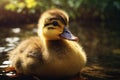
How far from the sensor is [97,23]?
278 inches

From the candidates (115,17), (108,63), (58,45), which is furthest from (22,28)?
(58,45)

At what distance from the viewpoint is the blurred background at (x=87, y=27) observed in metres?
4.06

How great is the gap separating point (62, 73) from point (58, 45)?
10.4 inches

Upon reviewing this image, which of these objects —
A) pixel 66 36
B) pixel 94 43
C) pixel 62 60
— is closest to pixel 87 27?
pixel 94 43

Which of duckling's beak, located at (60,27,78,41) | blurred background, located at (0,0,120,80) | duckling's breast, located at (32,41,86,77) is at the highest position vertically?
blurred background, located at (0,0,120,80)

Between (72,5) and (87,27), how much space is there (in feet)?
1.57

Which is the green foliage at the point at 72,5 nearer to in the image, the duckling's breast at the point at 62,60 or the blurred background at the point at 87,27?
the blurred background at the point at 87,27

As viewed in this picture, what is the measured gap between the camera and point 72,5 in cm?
682

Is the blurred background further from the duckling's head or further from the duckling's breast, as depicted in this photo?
the duckling's head

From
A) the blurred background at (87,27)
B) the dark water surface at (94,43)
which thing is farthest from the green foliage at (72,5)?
the dark water surface at (94,43)

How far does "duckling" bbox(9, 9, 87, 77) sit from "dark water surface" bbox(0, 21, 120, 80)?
23 cm

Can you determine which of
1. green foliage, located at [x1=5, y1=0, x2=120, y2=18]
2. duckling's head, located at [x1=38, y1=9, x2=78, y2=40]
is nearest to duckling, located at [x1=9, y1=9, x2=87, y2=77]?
duckling's head, located at [x1=38, y1=9, x2=78, y2=40]

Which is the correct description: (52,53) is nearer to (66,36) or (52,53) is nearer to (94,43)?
(66,36)

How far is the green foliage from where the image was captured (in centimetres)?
660
